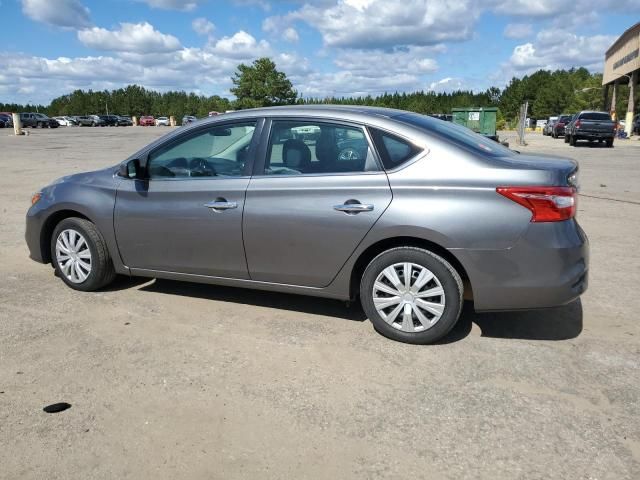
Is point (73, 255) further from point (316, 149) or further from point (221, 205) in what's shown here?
point (316, 149)

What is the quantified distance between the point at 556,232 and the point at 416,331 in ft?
3.74

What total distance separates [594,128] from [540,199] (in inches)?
1125

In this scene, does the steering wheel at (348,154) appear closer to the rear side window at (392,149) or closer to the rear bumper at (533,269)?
the rear side window at (392,149)

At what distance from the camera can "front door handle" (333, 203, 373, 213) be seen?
395 cm

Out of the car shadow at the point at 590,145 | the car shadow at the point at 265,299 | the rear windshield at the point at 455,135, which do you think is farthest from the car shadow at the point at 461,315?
the car shadow at the point at 590,145

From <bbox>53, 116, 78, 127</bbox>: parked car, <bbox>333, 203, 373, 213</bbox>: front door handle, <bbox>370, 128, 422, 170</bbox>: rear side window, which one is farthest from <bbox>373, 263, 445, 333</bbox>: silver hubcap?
<bbox>53, 116, 78, 127</bbox>: parked car

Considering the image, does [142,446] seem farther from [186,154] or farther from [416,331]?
[186,154]

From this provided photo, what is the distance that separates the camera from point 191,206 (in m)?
4.53

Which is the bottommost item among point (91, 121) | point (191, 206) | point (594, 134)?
point (191, 206)

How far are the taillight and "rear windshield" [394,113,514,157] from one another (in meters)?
0.48

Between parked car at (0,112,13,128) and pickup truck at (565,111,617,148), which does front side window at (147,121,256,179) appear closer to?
pickup truck at (565,111,617,148)

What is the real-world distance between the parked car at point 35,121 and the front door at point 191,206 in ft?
219

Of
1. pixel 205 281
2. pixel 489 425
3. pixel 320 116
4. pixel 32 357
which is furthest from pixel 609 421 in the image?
pixel 32 357

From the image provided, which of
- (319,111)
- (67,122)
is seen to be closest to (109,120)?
(67,122)
